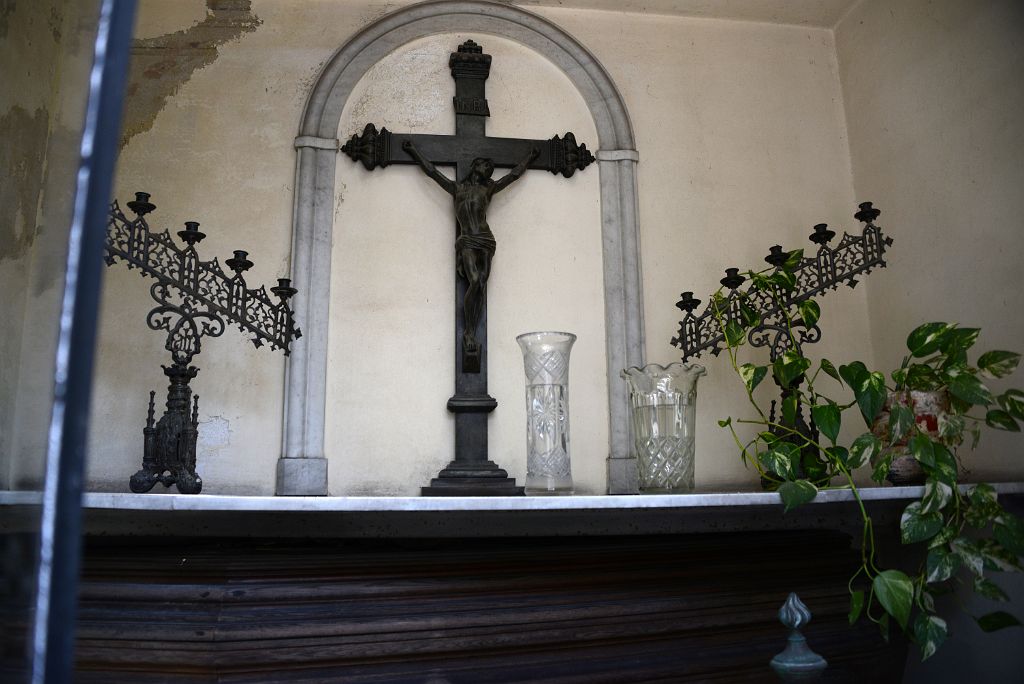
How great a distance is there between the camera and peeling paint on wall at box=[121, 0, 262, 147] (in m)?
3.09

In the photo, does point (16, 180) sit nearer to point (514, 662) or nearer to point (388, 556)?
point (388, 556)

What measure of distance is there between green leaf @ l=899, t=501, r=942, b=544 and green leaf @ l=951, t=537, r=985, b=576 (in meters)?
→ 0.05

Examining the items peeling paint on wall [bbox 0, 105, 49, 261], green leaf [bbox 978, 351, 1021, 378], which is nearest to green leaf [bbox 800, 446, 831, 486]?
green leaf [bbox 978, 351, 1021, 378]

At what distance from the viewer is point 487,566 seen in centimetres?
202

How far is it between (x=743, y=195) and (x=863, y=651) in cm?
181

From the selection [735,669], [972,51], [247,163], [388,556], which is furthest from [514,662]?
[972,51]

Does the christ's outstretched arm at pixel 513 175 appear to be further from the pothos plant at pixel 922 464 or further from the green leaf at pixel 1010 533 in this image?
the green leaf at pixel 1010 533

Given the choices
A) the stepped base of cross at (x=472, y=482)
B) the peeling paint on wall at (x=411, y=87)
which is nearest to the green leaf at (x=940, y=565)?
the stepped base of cross at (x=472, y=482)

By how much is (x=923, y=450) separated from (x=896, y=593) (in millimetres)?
380

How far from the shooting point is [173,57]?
3156 millimetres

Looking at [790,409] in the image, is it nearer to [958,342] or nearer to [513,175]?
[958,342]

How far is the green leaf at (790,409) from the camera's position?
2275 millimetres

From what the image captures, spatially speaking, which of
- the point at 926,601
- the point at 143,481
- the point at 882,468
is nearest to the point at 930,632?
the point at 926,601

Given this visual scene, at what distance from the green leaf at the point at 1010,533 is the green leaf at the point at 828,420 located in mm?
415
